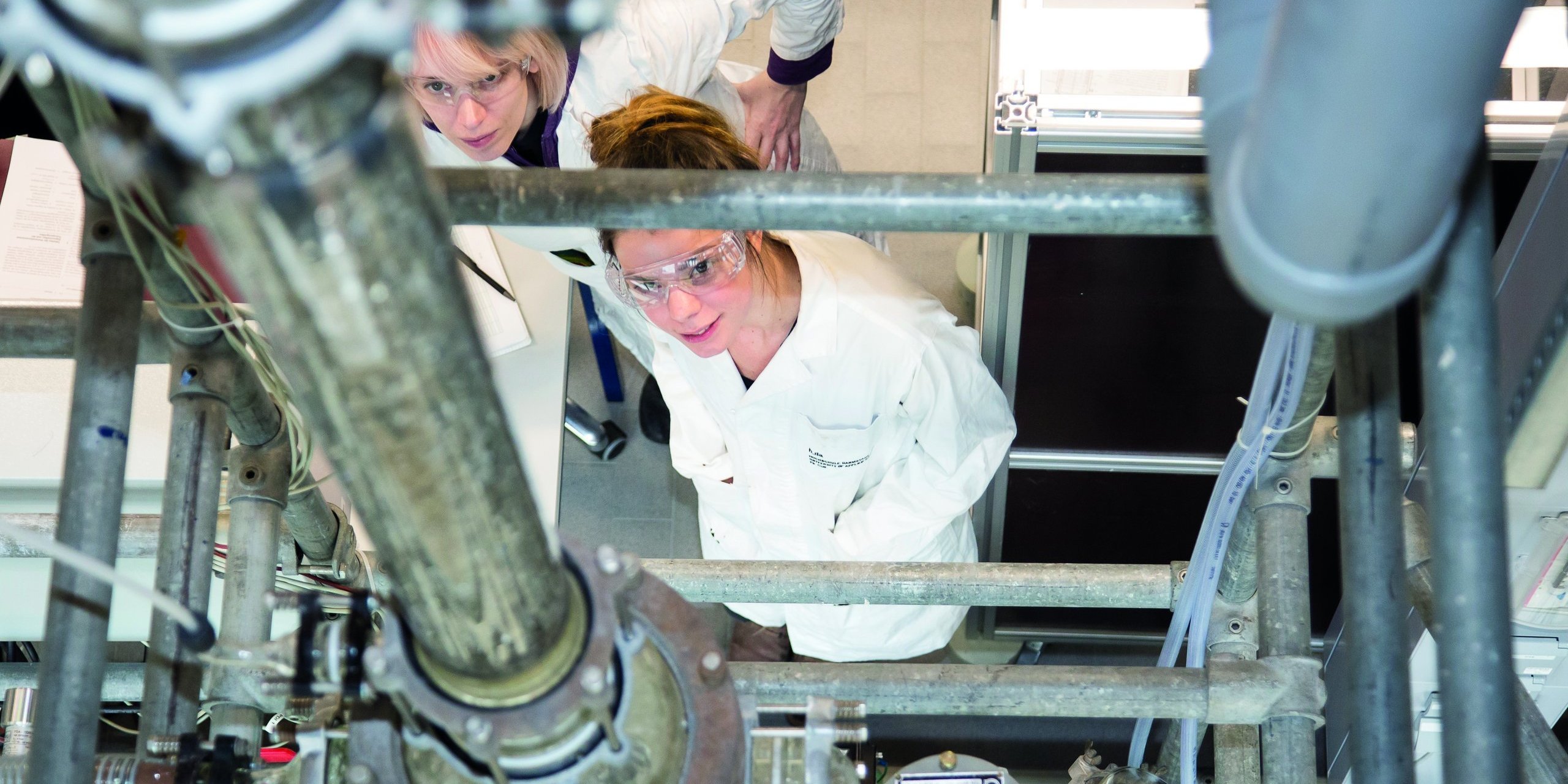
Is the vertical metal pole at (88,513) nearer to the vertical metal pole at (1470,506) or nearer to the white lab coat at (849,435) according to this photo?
the vertical metal pole at (1470,506)

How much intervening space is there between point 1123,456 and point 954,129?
1.26 m

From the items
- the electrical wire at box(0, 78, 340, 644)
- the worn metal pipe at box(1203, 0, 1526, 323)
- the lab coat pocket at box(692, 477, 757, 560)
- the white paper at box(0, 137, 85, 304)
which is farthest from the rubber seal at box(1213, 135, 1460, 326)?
the white paper at box(0, 137, 85, 304)

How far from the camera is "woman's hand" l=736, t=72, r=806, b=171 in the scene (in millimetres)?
2221

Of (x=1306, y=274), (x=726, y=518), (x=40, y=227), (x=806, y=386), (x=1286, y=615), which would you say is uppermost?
(x=40, y=227)

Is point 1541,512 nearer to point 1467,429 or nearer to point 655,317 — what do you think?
point 1467,429

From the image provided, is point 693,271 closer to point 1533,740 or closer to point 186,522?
point 186,522

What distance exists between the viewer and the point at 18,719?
49.6 inches

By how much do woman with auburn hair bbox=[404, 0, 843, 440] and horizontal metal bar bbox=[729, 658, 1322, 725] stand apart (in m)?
0.99

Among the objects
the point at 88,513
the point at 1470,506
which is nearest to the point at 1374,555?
the point at 1470,506

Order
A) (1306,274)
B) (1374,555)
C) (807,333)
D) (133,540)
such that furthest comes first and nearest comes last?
(807,333)
(133,540)
(1374,555)
(1306,274)

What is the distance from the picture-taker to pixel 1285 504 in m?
1.16

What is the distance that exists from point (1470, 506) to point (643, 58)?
1540mm

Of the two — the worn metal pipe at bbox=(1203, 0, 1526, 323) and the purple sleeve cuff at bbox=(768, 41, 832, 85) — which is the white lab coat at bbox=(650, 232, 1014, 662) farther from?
the worn metal pipe at bbox=(1203, 0, 1526, 323)

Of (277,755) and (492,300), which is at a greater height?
(492,300)
